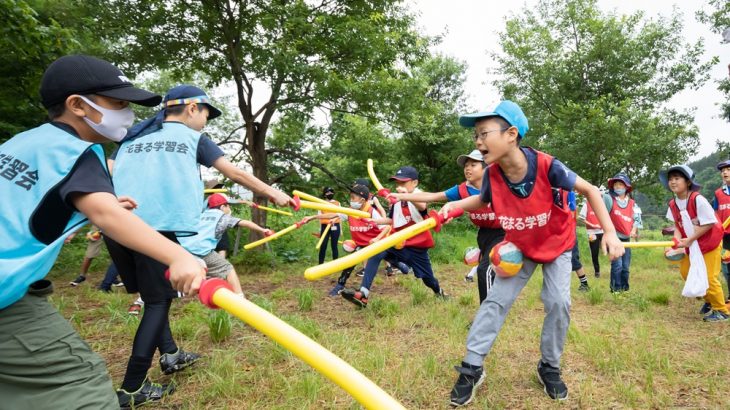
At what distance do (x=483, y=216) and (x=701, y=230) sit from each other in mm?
2677

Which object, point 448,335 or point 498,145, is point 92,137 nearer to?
point 498,145

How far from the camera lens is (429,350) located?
376 centimetres

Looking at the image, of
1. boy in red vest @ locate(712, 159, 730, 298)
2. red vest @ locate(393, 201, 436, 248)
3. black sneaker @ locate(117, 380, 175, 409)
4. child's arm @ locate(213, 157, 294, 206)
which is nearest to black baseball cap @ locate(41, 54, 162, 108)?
child's arm @ locate(213, 157, 294, 206)

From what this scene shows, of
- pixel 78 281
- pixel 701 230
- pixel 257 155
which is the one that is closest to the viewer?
pixel 701 230

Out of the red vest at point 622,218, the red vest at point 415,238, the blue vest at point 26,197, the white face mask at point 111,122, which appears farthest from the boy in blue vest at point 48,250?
the red vest at point 622,218

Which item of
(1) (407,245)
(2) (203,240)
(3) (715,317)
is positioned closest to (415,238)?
(1) (407,245)

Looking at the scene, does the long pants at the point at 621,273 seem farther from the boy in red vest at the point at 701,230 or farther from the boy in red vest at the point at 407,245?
the boy in red vest at the point at 407,245

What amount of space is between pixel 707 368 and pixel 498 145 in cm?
255

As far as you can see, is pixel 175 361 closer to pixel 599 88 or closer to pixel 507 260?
pixel 507 260

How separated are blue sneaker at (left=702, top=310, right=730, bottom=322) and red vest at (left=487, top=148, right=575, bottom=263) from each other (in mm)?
3351

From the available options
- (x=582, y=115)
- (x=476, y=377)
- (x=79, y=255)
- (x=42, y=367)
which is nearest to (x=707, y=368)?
(x=476, y=377)

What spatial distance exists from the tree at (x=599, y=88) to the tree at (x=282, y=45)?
31.7ft

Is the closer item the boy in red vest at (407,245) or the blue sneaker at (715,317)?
the blue sneaker at (715,317)

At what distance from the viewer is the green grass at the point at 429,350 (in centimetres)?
286
